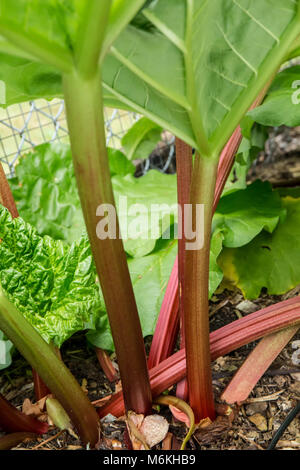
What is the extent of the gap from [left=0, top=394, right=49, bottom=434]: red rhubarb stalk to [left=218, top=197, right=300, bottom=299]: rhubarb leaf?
0.53 metres

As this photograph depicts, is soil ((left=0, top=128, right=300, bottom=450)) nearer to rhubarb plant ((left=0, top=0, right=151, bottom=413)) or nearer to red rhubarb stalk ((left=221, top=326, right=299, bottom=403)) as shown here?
red rhubarb stalk ((left=221, top=326, right=299, bottom=403))

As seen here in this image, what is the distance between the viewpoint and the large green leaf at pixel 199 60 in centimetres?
61

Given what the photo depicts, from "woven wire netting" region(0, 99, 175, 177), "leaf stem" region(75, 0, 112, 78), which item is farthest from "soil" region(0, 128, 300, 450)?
"woven wire netting" region(0, 99, 175, 177)

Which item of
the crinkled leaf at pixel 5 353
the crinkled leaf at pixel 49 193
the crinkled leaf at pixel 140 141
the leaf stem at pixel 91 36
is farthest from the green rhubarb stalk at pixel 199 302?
the crinkled leaf at pixel 140 141

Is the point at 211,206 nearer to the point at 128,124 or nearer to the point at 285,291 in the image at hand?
the point at 285,291

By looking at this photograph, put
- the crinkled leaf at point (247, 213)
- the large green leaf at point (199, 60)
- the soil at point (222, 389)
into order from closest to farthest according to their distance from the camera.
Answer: the large green leaf at point (199, 60), the soil at point (222, 389), the crinkled leaf at point (247, 213)

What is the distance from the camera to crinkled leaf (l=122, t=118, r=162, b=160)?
1.64m

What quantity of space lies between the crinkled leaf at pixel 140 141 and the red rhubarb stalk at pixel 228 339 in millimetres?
899

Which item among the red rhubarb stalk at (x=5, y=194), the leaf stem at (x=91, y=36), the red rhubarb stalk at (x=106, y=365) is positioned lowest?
the red rhubarb stalk at (x=106, y=365)

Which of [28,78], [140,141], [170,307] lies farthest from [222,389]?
[140,141]

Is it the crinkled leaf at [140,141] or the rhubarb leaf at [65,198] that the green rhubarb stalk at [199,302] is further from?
the crinkled leaf at [140,141]

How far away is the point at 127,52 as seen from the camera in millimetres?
613

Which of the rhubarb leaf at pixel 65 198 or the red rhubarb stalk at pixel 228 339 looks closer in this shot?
the red rhubarb stalk at pixel 228 339

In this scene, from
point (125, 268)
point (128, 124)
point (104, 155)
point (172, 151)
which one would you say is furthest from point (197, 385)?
point (128, 124)
